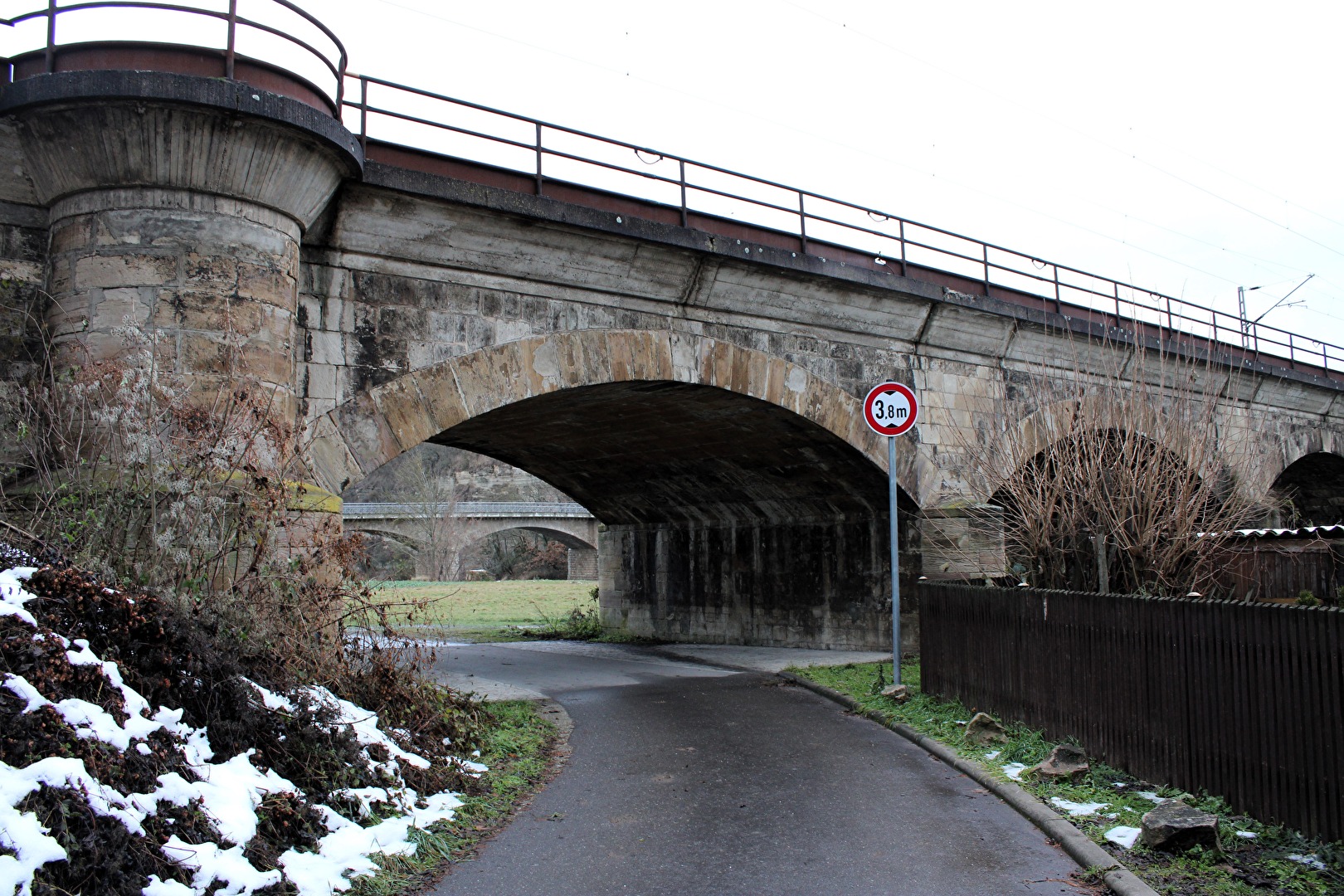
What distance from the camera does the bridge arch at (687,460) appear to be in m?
9.76

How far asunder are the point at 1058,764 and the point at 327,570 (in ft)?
17.6

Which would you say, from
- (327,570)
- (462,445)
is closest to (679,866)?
(327,570)

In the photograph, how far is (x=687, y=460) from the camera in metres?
16.3

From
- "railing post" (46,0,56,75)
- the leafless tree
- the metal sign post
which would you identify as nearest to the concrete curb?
the metal sign post

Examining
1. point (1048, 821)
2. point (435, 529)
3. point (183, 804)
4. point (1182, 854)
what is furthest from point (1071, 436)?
point (435, 529)

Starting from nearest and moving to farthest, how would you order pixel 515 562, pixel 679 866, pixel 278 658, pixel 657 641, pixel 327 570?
1. pixel 679 866
2. pixel 278 658
3. pixel 327 570
4. pixel 657 641
5. pixel 515 562

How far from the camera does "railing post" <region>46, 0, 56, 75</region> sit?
24.6 feet

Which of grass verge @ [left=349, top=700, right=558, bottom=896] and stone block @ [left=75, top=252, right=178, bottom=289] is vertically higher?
→ stone block @ [left=75, top=252, right=178, bottom=289]

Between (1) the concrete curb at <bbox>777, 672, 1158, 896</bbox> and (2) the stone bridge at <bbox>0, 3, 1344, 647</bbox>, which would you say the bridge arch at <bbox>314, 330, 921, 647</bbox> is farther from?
(1) the concrete curb at <bbox>777, 672, 1158, 896</bbox>

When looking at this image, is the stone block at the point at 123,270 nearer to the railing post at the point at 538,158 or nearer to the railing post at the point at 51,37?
the railing post at the point at 51,37

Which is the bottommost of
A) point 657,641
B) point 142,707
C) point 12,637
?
point 657,641

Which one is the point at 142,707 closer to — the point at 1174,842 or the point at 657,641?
the point at 1174,842

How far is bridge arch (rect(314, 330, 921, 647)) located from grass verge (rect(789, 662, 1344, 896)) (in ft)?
16.6

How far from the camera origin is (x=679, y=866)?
5055 mm
